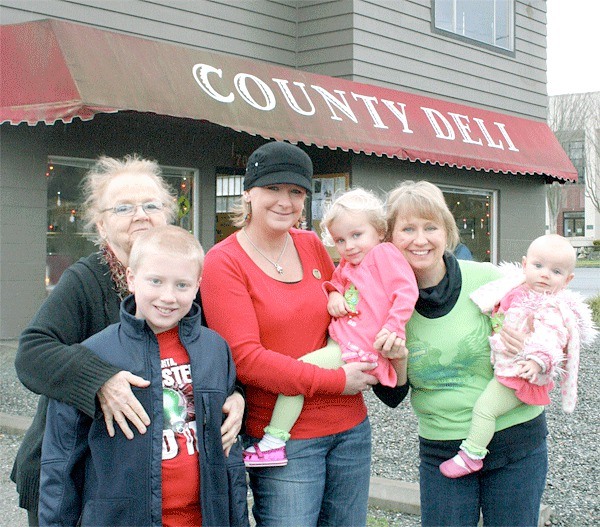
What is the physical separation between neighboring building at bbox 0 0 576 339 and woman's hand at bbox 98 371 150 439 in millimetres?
5272

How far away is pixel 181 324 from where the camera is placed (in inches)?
98.0

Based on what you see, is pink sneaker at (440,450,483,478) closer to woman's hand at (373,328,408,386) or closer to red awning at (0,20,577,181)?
woman's hand at (373,328,408,386)

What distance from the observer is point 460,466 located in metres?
2.77

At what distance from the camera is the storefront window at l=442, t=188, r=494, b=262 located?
12727 mm

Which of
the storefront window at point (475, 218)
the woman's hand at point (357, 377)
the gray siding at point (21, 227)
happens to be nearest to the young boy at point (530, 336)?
the woman's hand at point (357, 377)

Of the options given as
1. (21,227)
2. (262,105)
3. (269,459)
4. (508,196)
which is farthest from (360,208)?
(508,196)

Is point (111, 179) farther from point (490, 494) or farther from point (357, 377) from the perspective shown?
point (490, 494)

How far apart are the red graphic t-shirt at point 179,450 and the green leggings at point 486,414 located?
3.23 feet

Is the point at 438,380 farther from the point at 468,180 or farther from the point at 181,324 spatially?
the point at 468,180

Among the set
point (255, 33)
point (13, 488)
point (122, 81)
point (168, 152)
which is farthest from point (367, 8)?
point (13, 488)

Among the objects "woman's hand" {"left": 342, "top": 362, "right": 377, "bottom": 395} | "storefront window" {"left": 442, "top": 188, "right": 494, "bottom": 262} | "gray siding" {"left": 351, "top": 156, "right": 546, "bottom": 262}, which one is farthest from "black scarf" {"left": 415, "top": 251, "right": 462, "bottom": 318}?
"storefront window" {"left": 442, "top": 188, "right": 494, "bottom": 262}

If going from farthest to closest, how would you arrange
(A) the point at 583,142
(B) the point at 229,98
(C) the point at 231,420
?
(A) the point at 583,142, (B) the point at 229,98, (C) the point at 231,420

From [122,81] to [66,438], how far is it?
5.89 m

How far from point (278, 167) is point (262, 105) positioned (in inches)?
250
